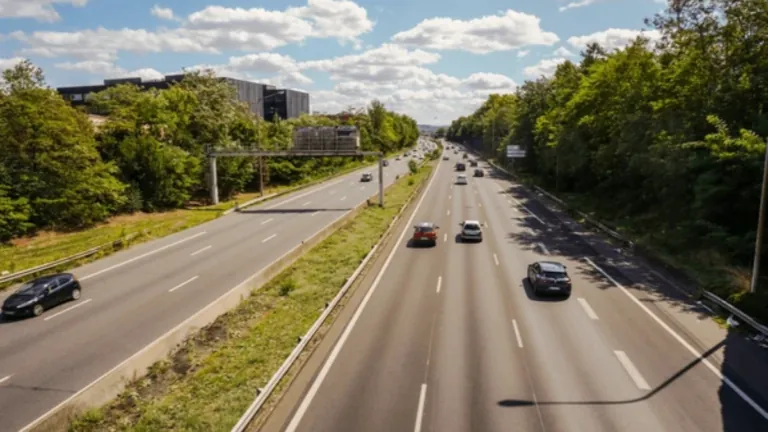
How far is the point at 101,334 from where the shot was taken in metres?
22.6

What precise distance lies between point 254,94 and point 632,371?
170m

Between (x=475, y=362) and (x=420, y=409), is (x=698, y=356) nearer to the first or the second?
(x=475, y=362)

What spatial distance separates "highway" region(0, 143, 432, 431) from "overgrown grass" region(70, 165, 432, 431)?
1.96m

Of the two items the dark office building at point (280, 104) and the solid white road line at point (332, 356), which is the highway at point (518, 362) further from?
the dark office building at point (280, 104)

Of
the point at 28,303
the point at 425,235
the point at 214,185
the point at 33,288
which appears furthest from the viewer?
the point at 214,185

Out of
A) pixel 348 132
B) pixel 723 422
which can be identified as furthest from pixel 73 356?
pixel 348 132

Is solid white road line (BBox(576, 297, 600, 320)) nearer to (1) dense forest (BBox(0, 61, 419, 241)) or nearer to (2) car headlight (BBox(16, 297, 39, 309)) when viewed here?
(2) car headlight (BBox(16, 297, 39, 309))

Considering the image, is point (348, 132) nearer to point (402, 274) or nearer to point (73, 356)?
point (402, 274)

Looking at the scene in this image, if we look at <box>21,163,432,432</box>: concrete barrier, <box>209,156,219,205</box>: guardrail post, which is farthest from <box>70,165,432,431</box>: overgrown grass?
<box>209,156,219,205</box>: guardrail post

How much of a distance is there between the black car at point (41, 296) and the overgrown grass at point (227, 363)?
28.8 ft

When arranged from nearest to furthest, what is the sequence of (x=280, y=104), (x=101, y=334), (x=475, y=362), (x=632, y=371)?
(x=632, y=371) < (x=475, y=362) < (x=101, y=334) < (x=280, y=104)

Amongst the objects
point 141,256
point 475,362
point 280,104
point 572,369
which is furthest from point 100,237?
point 280,104

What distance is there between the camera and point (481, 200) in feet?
215

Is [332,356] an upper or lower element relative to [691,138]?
lower
